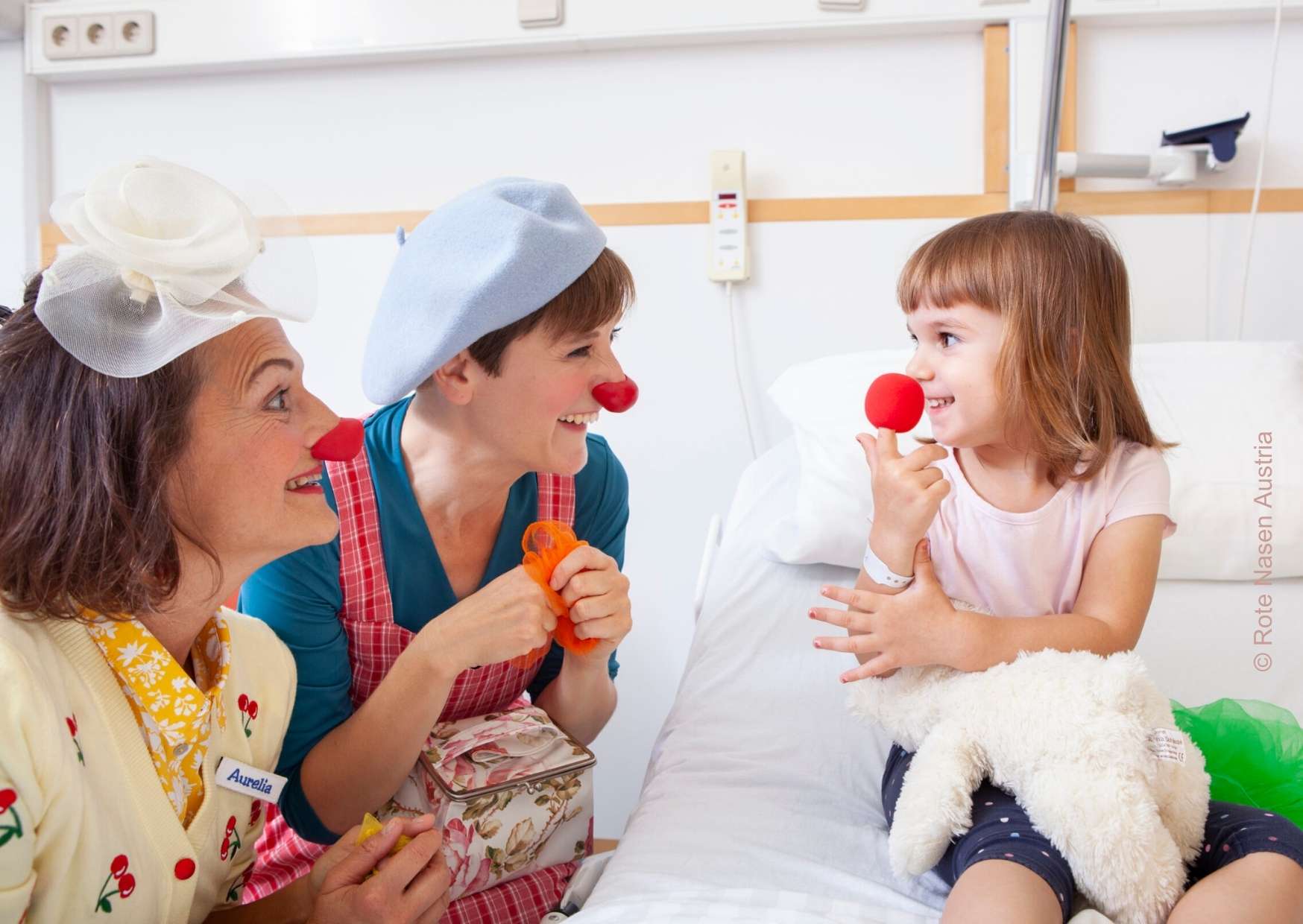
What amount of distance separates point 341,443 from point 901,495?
21.5 inches

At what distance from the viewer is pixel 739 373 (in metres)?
2.03

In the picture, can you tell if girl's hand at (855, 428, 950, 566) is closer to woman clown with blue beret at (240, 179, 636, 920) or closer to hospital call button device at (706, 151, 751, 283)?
woman clown with blue beret at (240, 179, 636, 920)

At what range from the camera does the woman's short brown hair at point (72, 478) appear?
0.74 m

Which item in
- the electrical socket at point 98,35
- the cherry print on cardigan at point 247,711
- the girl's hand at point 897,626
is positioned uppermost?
the electrical socket at point 98,35

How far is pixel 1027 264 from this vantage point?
1114mm

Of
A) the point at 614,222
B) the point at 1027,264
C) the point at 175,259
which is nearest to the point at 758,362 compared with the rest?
the point at 614,222

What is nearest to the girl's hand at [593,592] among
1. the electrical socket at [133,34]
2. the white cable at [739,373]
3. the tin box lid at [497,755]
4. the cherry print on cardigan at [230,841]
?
the tin box lid at [497,755]

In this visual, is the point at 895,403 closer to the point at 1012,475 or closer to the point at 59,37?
the point at 1012,475

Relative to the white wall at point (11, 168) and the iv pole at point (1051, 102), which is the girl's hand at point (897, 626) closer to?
the iv pole at point (1051, 102)

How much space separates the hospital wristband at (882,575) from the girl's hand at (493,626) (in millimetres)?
342

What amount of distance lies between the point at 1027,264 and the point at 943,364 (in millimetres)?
137

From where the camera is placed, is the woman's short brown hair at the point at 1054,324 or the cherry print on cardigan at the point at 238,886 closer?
the cherry print on cardigan at the point at 238,886

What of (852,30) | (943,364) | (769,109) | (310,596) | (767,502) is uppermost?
(852,30)

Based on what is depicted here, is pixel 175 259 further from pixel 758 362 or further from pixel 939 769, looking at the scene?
pixel 758 362
